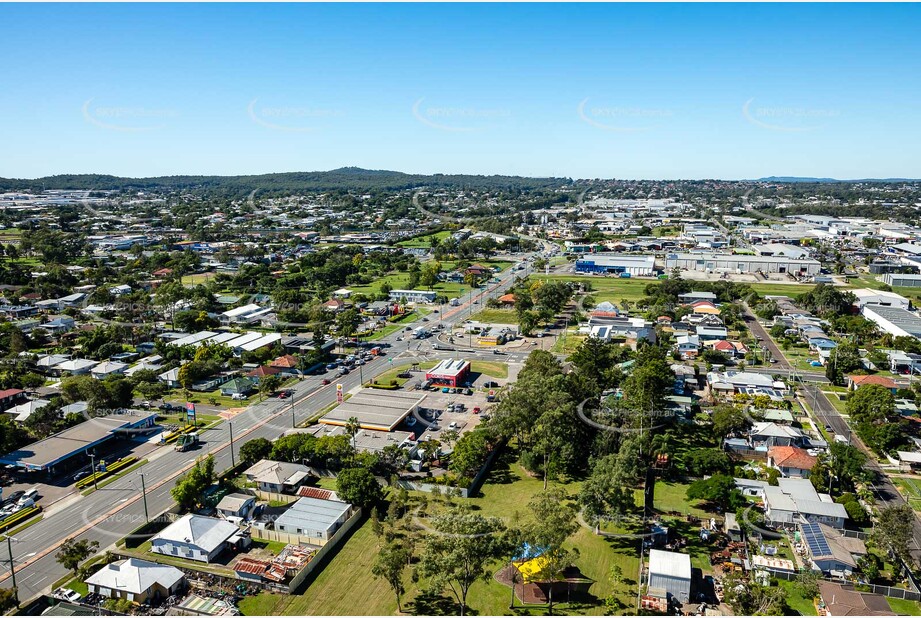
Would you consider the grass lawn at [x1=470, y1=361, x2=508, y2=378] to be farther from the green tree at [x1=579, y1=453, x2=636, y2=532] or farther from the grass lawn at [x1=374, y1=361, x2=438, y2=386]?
the green tree at [x1=579, y1=453, x2=636, y2=532]

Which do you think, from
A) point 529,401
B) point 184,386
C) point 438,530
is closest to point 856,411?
point 529,401

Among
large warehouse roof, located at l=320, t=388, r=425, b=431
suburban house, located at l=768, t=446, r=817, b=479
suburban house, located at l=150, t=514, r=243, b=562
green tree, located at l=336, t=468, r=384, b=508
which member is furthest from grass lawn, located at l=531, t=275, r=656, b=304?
suburban house, located at l=150, t=514, r=243, b=562

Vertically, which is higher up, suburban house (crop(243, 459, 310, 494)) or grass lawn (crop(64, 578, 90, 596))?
suburban house (crop(243, 459, 310, 494))

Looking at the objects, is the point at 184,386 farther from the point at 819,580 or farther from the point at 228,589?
the point at 819,580

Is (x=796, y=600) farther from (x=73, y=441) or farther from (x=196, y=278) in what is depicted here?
(x=196, y=278)

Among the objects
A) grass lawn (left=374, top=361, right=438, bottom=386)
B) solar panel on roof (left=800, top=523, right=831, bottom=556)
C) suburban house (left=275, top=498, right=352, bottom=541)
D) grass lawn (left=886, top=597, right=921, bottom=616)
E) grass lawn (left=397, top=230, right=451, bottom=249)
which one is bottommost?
grass lawn (left=886, top=597, right=921, bottom=616)

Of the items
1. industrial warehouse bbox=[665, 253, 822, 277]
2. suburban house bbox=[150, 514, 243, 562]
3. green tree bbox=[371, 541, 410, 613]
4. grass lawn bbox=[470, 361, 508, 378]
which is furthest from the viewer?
industrial warehouse bbox=[665, 253, 822, 277]
